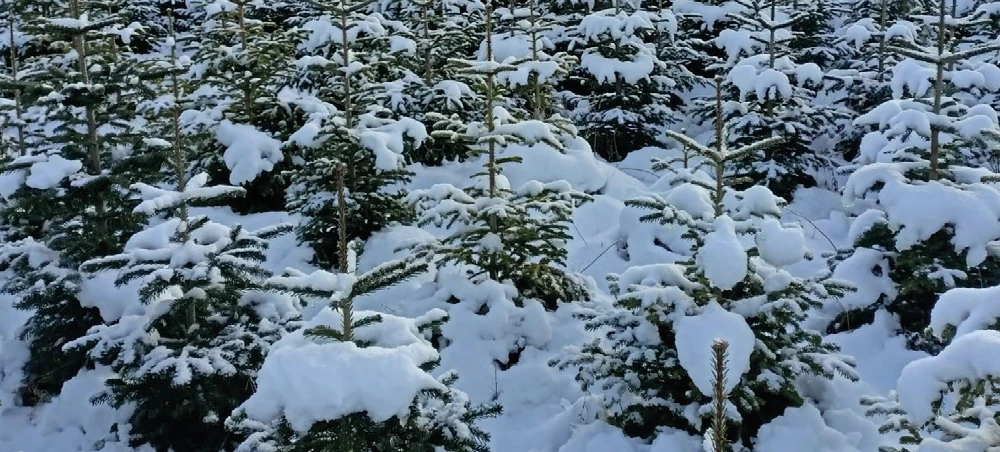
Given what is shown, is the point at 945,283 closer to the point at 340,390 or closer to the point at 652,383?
the point at 652,383

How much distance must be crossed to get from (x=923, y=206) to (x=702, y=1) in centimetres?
955

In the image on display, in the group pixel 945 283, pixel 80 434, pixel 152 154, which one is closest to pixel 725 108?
pixel 945 283

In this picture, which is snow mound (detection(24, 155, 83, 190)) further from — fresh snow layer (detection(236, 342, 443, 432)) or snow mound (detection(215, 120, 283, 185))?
fresh snow layer (detection(236, 342, 443, 432))

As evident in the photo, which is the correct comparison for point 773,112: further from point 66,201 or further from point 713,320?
point 66,201

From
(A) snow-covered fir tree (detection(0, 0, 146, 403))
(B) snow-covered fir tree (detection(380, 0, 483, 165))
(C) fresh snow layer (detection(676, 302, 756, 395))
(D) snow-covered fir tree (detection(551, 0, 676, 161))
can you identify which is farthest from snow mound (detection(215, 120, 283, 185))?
(C) fresh snow layer (detection(676, 302, 756, 395))

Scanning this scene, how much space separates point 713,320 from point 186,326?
3.31m

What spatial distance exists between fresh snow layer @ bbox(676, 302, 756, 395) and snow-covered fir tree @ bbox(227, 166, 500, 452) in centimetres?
121

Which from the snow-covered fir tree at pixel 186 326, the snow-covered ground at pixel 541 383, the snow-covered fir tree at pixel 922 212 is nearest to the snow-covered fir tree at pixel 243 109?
the snow-covered ground at pixel 541 383

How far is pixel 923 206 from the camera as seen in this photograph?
18.2 feet

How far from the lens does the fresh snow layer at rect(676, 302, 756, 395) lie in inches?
164

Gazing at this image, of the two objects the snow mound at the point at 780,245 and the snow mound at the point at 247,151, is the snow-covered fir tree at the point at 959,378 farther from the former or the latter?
the snow mound at the point at 247,151

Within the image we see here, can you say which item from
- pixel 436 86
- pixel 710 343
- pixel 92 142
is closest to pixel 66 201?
pixel 92 142

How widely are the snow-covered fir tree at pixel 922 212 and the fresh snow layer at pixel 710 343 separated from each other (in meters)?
1.88

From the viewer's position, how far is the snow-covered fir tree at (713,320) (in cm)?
431
